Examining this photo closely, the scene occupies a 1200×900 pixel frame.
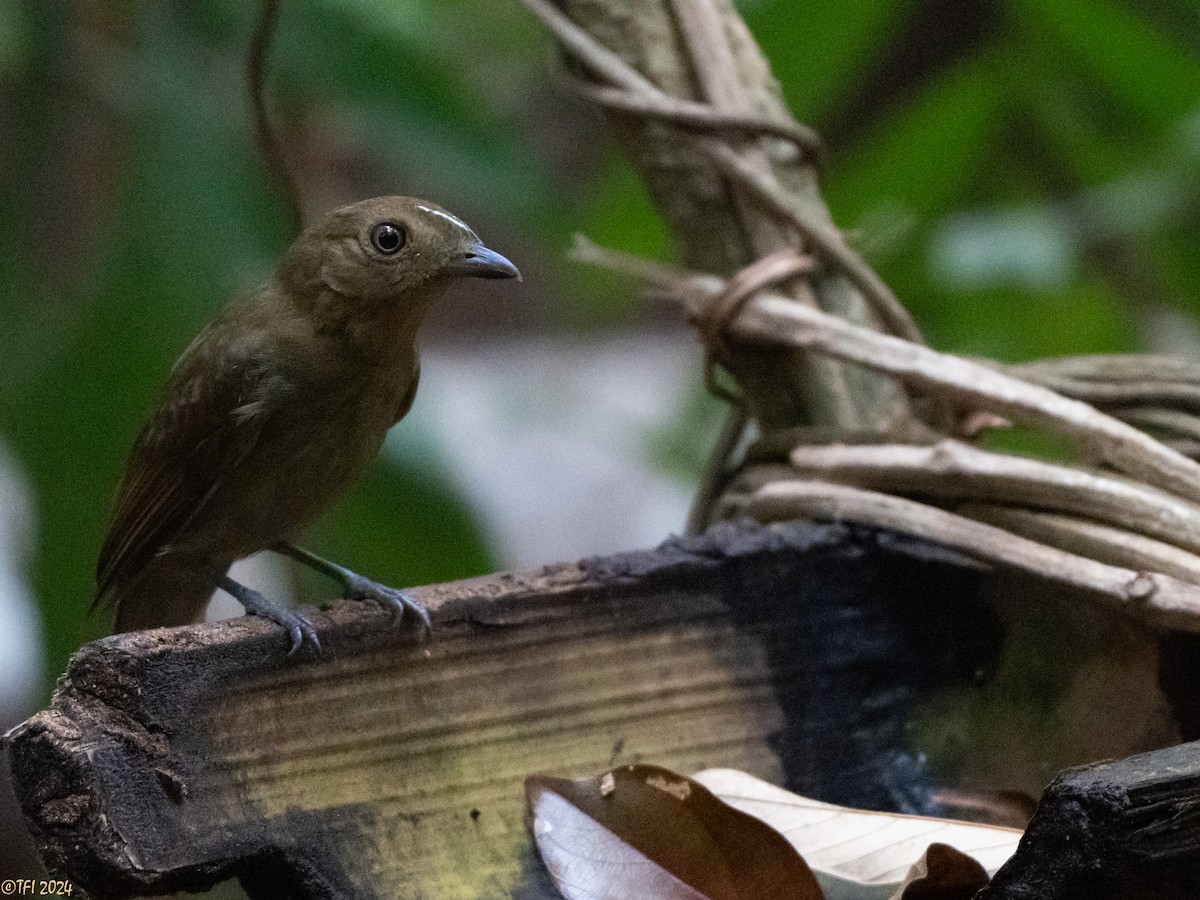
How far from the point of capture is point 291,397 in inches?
95.7

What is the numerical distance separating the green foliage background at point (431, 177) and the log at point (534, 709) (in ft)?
3.60

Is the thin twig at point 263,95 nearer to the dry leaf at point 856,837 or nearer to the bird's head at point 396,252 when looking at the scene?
the bird's head at point 396,252

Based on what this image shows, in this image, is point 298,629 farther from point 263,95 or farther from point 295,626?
point 263,95

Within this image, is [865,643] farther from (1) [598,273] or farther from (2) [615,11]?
(1) [598,273]

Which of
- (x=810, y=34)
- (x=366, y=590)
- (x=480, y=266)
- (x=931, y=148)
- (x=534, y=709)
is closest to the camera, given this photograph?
(x=534, y=709)

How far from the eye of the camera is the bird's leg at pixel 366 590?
179 centimetres

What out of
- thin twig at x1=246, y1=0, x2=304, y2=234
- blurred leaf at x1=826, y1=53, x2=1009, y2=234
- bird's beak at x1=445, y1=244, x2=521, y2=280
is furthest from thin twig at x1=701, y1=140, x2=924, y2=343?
blurred leaf at x1=826, y1=53, x2=1009, y2=234

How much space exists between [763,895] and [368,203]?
137cm

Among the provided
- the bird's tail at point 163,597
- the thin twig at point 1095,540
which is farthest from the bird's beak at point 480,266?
the thin twig at point 1095,540

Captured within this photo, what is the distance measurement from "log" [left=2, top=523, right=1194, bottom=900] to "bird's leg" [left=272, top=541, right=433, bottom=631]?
0.02m

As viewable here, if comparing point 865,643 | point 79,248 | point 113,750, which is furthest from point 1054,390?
point 79,248

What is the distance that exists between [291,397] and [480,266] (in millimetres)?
390

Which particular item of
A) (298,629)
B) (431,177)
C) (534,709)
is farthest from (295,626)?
(431,177)

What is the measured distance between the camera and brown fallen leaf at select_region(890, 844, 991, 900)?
148 centimetres
